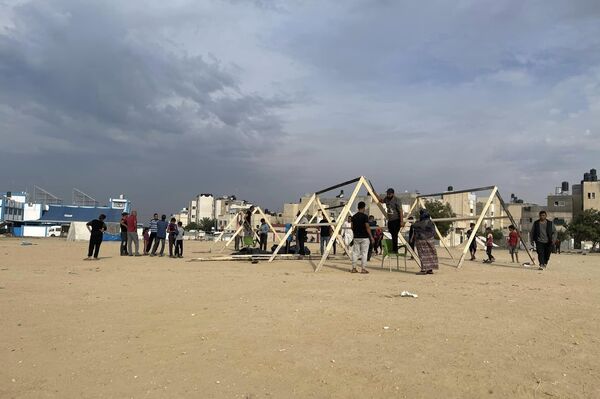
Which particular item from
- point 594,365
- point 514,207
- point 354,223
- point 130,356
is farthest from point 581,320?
point 514,207

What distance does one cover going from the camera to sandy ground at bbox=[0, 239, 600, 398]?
3.96m

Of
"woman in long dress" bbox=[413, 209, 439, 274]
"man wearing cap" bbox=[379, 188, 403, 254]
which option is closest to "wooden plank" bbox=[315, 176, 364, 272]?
"man wearing cap" bbox=[379, 188, 403, 254]

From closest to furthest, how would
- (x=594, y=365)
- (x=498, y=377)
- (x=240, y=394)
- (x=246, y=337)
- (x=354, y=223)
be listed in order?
1. (x=240, y=394)
2. (x=498, y=377)
3. (x=594, y=365)
4. (x=246, y=337)
5. (x=354, y=223)

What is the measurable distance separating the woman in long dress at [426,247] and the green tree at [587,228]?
162ft

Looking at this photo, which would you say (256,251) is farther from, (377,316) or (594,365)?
(594,365)

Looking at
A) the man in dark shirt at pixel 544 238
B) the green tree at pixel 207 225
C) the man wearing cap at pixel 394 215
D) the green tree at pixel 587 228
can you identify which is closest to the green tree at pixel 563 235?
the green tree at pixel 587 228

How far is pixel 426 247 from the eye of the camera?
40.8ft

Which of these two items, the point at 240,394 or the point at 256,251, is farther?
the point at 256,251

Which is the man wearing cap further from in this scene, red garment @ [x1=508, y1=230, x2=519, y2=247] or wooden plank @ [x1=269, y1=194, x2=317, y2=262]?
red garment @ [x1=508, y1=230, x2=519, y2=247]

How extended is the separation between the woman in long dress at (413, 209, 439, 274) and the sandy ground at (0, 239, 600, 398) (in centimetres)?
308

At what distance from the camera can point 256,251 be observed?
17.5 meters

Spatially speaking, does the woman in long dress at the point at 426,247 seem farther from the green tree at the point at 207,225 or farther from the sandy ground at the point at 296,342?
the green tree at the point at 207,225

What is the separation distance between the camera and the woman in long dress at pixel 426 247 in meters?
12.3

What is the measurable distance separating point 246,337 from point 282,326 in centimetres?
64
